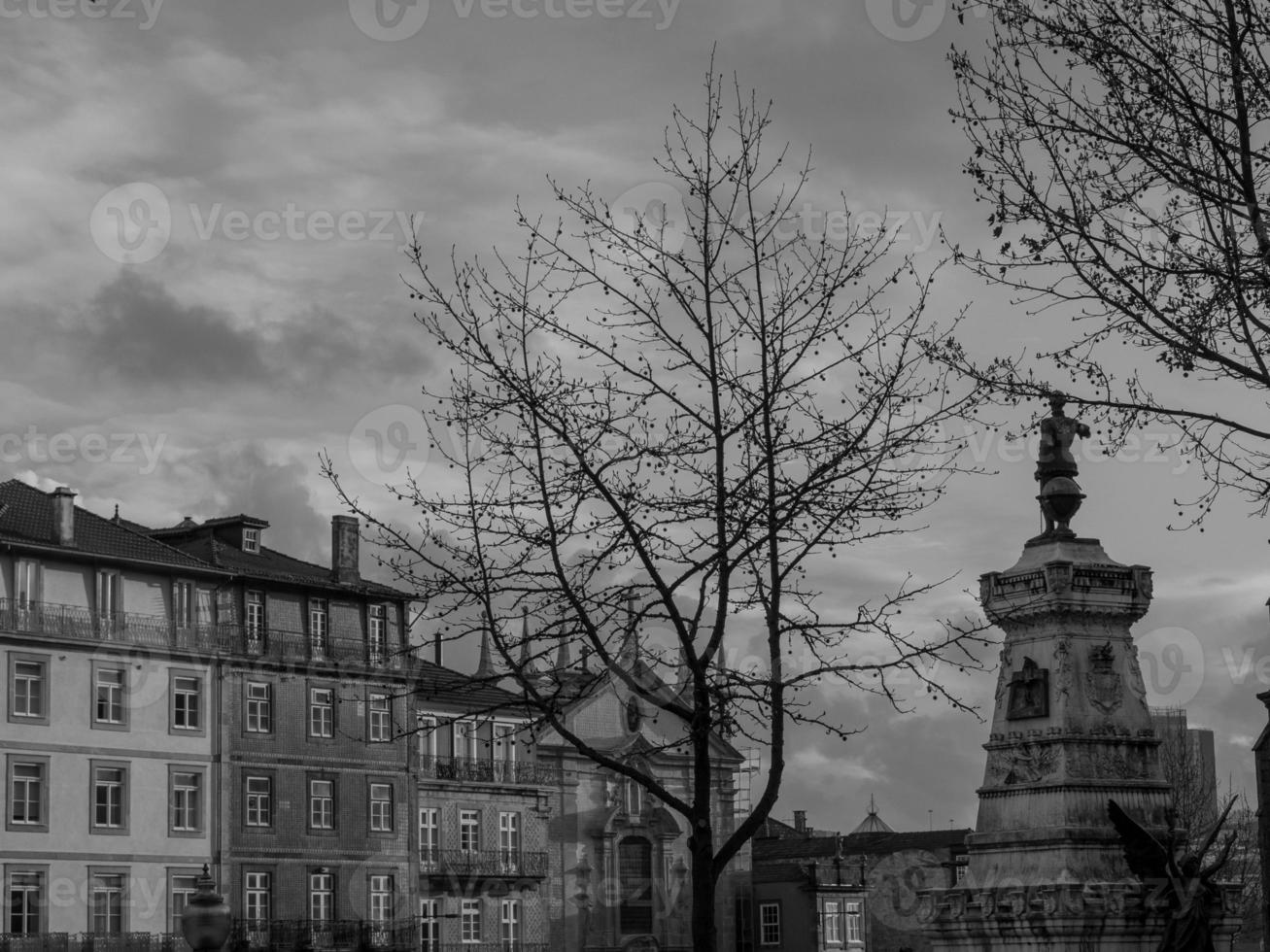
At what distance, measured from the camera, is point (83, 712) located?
57.3m

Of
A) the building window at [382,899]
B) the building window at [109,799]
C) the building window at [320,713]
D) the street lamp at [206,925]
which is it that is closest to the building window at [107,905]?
the building window at [109,799]

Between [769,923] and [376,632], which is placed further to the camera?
[769,923]

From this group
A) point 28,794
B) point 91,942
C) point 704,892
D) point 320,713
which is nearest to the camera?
point 704,892

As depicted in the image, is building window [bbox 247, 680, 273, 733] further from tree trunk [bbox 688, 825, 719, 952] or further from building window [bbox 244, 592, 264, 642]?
tree trunk [bbox 688, 825, 719, 952]

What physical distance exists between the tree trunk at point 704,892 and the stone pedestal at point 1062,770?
66.5 ft

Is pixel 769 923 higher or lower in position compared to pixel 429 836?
lower

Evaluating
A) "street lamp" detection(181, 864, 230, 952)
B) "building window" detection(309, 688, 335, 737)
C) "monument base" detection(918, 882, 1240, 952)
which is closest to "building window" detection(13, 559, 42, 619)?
"building window" detection(309, 688, 335, 737)

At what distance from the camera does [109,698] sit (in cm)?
5803

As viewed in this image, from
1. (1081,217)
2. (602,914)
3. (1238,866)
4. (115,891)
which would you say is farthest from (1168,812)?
(1238,866)

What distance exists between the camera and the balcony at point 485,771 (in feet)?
224

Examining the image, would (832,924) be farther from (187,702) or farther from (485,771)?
(187,702)

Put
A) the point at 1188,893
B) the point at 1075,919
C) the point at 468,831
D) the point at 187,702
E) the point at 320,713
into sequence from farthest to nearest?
the point at 468,831, the point at 320,713, the point at 187,702, the point at 1075,919, the point at 1188,893

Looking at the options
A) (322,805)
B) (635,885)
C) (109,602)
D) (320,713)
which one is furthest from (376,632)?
(635,885)

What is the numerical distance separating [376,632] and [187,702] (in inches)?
315
